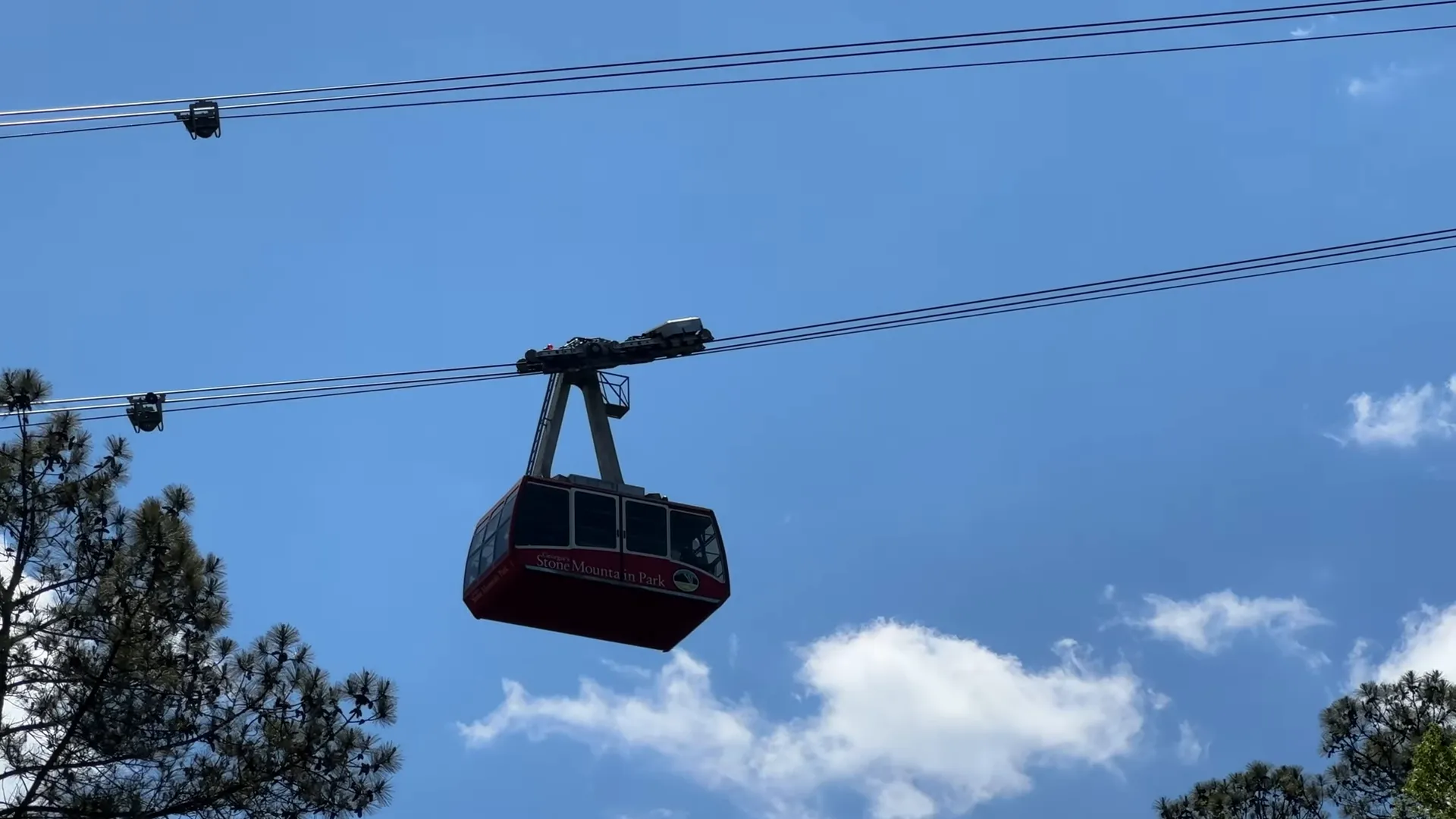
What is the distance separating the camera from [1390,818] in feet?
114

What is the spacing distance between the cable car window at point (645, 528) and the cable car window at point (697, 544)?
0.21 m

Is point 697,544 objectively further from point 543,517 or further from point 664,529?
point 543,517

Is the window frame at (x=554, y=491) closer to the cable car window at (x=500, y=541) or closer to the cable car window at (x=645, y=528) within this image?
the cable car window at (x=500, y=541)

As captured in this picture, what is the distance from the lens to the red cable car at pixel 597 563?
28.5 m

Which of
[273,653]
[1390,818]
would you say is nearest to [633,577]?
[273,653]

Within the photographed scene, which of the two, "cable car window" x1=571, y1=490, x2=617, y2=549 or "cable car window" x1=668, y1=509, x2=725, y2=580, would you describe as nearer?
"cable car window" x1=571, y1=490, x2=617, y2=549

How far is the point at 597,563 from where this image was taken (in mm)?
28734

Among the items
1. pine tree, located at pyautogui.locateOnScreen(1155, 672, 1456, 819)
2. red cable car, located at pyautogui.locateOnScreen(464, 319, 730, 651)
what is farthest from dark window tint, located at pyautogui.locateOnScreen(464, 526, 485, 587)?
pine tree, located at pyautogui.locateOnScreen(1155, 672, 1456, 819)

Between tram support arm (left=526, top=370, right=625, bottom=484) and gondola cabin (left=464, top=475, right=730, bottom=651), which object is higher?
tram support arm (left=526, top=370, right=625, bottom=484)

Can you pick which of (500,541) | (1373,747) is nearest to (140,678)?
(500,541)

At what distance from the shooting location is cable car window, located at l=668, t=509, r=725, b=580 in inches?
1179

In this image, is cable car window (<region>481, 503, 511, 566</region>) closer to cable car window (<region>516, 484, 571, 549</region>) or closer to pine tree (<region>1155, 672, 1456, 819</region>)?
cable car window (<region>516, 484, 571, 549</region>)

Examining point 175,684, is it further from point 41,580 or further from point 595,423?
point 595,423

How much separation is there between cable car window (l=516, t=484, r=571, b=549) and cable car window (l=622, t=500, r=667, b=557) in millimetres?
1076
